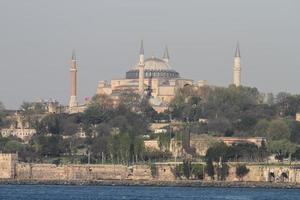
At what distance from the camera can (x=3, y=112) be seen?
452 feet

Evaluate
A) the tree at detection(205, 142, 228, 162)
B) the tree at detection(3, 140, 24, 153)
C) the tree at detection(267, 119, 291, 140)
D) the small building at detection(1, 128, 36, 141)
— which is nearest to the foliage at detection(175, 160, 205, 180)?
the tree at detection(205, 142, 228, 162)

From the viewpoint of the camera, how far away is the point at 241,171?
91.9 metres

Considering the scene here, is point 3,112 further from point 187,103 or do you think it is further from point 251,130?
point 251,130

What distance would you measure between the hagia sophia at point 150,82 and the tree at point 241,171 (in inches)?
1655

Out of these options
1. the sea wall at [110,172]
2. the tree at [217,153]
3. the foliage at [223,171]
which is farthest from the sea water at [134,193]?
the tree at [217,153]

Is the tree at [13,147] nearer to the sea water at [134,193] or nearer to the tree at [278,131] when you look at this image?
the sea water at [134,193]

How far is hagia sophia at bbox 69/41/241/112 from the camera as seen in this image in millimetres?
137250

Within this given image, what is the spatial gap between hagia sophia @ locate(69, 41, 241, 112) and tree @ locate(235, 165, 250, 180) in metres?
42.0

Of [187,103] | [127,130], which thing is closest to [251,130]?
[127,130]

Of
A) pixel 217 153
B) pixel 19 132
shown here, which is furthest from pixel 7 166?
pixel 19 132

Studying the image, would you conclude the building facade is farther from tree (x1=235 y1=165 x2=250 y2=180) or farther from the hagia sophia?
tree (x1=235 y1=165 x2=250 y2=180)

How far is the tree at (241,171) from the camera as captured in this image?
9194 cm

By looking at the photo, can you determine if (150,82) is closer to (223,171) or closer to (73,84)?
(73,84)

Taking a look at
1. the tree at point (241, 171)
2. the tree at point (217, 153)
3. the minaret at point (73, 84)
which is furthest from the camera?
the minaret at point (73, 84)
